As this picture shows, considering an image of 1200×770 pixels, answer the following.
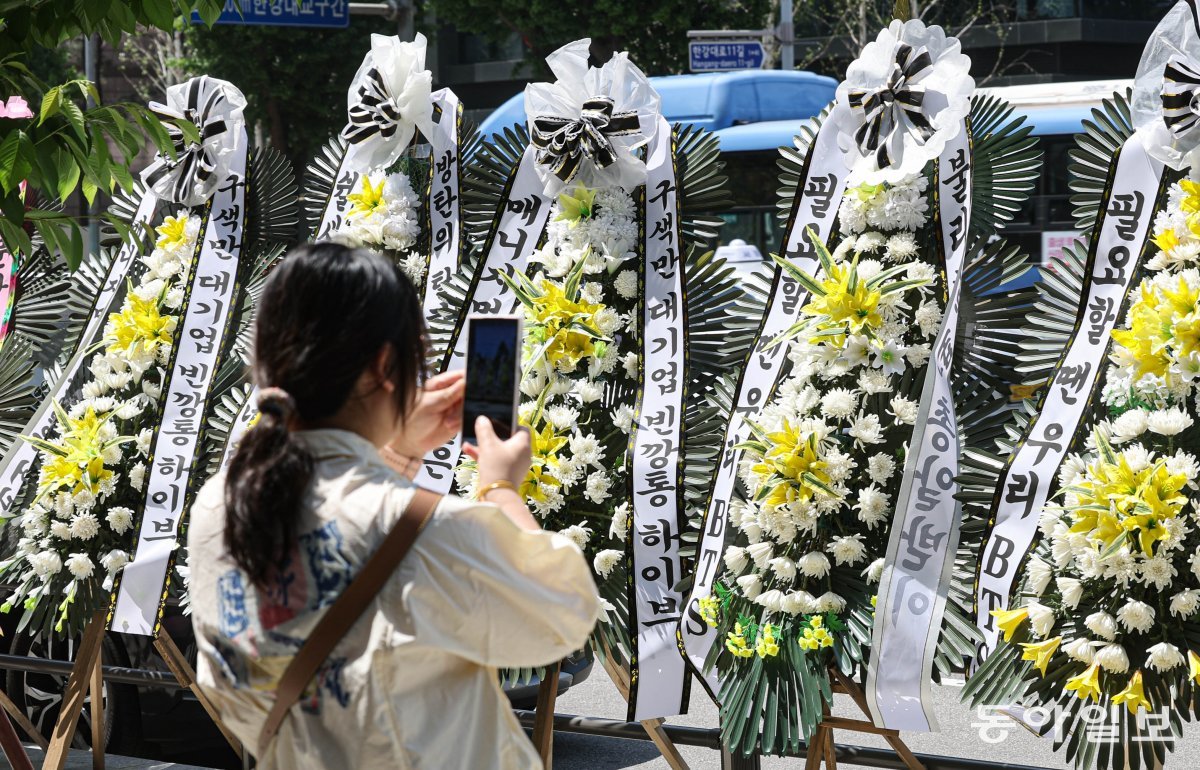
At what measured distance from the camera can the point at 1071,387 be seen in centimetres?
331

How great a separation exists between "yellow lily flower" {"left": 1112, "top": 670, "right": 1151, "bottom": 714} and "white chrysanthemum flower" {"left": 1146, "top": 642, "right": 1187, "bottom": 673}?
0.16 feet

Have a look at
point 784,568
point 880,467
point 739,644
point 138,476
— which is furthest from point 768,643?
point 138,476

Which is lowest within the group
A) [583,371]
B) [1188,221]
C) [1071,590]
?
[1071,590]

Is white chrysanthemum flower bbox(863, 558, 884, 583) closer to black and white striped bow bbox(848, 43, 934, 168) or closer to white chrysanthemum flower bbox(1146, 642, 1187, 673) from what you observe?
white chrysanthemum flower bbox(1146, 642, 1187, 673)

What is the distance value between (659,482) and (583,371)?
1.39 ft

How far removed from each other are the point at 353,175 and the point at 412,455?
8.77ft

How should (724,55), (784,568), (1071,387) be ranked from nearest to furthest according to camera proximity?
(1071,387), (784,568), (724,55)

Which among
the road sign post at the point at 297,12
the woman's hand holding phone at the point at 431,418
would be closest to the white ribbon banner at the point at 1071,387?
the woman's hand holding phone at the point at 431,418

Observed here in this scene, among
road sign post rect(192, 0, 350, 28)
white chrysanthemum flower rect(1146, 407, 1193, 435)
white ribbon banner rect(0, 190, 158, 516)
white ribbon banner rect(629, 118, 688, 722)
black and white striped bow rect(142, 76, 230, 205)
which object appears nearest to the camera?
white chrysanthemum flower rect(1146, 407, 1193, 435)

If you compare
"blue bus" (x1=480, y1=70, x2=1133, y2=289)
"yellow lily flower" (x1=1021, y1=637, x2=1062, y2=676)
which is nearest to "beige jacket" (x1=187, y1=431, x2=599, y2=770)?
"yellow lily flower" (x1=1021, y1=637, x2=1062, y2=676)

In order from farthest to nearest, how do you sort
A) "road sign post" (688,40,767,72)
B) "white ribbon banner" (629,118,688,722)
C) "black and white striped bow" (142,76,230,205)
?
"road sign post" (688,40,767,72) < "black and white striped bow" (142,76,230,205) < "white ribbon banner" (629,118,688,722)

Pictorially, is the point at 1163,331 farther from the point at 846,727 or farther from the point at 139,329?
the point at 139,329

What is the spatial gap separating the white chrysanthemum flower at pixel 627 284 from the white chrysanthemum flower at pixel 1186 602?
1664mm

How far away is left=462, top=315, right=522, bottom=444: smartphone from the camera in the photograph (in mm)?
1983
